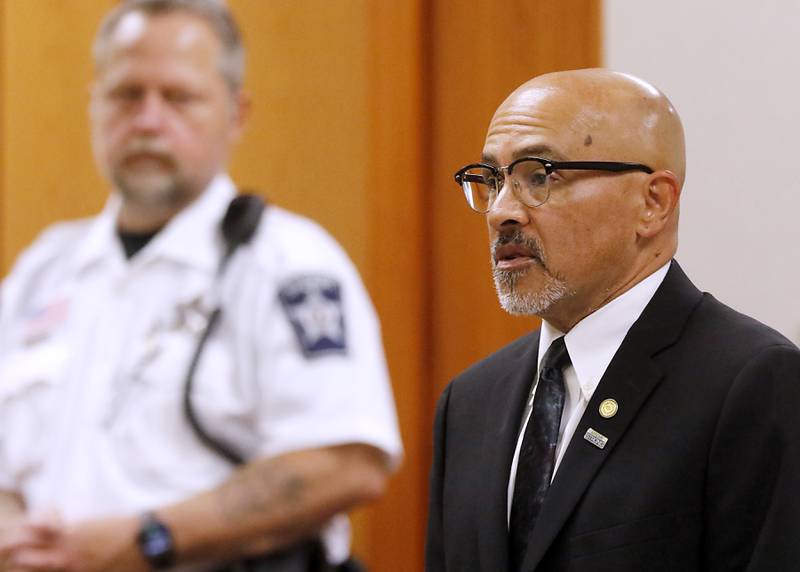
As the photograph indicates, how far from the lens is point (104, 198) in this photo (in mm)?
1606

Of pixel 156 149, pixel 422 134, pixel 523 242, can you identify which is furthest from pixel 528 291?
pixel 156 149

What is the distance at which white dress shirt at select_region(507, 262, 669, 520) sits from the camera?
1979 millimetres

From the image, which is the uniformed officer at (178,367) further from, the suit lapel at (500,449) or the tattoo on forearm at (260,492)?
the suit lapel at (500,449)

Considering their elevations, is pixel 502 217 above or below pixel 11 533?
above

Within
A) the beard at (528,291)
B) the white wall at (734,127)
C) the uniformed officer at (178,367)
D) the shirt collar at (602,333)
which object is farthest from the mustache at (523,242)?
the white wall at (734,127)

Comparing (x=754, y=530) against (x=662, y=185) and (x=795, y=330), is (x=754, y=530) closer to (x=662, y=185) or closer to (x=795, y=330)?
(x=662, y=185)

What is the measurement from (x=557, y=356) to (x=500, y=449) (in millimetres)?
180

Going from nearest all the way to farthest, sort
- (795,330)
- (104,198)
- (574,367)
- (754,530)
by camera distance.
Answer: (104,198), (754,530), (574,367), (795,330)

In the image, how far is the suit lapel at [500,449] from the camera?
1964 millimetres

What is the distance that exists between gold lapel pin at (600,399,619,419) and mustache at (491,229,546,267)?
25 centimetres

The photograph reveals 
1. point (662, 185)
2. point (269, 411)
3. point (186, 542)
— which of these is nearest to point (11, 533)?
point (186, 542)

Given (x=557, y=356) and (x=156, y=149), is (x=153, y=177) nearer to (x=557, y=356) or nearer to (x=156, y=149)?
(x=156, y=149)

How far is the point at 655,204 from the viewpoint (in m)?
2.05

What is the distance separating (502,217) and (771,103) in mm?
822
